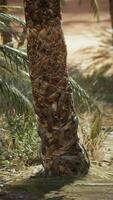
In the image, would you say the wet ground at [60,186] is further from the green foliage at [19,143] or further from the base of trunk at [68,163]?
the green foliage at [19,143]

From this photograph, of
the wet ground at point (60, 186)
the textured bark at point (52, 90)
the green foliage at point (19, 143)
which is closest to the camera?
the wet ground at point (60, 186)

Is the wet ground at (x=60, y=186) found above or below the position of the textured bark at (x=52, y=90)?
below

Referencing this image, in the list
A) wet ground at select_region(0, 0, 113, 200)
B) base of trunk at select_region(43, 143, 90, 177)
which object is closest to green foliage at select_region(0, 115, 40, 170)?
wet ground at select_region(0, 0, 113, 200)

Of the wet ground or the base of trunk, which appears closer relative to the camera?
the wet ground

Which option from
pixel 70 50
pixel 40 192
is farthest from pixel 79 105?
pixel 70 50

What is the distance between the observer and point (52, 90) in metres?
7.38

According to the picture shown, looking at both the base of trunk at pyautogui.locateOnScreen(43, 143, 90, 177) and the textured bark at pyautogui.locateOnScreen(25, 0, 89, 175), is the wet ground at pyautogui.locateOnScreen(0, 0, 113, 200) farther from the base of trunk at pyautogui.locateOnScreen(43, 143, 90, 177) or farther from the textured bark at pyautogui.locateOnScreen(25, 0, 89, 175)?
the textured bark at pyautogui.locateOnScreen(25, 0, 89, 175)


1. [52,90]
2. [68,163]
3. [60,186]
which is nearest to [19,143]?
[68,163]

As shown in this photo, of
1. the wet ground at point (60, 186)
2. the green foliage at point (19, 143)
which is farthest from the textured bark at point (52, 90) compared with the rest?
the green foliage at point (19, 143)

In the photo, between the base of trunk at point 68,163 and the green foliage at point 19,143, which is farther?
the green foliage at point 19,143

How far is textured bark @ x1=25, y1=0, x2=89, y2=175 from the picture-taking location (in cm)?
726

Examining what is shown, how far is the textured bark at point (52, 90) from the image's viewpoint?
286 inches

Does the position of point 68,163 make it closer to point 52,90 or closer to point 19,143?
point 52,90

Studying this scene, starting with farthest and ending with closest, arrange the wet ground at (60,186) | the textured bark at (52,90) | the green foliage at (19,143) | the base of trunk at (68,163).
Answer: the green foliage at (19,143)
the base of trunk at (68,163)
the textured bark at (52,90)
the wet ground at (60,186)
